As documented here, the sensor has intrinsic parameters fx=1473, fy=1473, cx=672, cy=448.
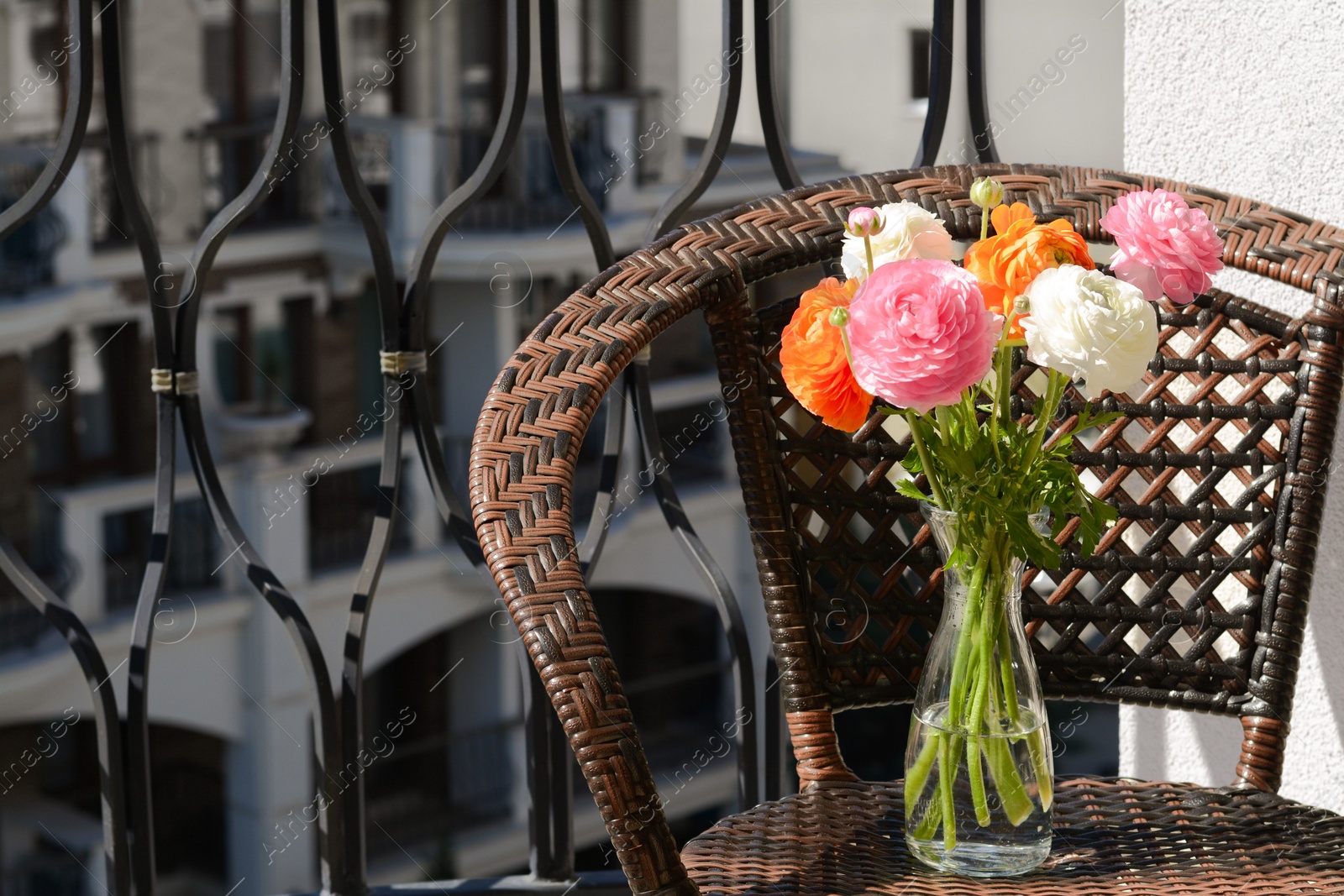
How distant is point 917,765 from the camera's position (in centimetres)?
71

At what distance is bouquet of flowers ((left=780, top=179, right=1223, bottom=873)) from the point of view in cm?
60

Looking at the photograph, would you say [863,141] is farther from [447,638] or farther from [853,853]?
[853,853]

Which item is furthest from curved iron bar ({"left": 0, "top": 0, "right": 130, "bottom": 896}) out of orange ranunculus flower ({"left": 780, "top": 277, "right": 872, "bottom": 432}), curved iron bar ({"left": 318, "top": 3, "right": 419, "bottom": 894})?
orange ranunculus flower ({"left": 780, "top": 277, "right": 872, "bottom": 432})

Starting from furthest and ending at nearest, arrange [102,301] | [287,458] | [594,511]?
[287,458] < [102,301] < [594,511]

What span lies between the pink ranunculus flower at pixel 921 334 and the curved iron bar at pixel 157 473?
41 centimetres

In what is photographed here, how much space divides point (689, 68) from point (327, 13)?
9.30 metres

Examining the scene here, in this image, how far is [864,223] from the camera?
2.13 ft

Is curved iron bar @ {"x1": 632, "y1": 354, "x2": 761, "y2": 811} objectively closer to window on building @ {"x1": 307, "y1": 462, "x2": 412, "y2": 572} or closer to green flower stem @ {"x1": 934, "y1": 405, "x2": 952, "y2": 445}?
green flower stem @ {"x1": 934, "y1": 405, "x2": 952, "y2": 445}

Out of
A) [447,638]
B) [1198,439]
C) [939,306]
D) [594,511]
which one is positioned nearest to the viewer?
[939,306]

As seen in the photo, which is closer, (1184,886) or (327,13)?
(1184,886)

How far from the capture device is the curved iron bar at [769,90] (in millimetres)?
943

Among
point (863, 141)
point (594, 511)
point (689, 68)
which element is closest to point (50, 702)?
point (689, 68)

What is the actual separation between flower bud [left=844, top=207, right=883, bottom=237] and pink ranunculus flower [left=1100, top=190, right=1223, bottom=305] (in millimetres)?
104

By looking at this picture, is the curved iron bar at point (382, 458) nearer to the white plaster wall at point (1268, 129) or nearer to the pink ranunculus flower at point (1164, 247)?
the pink ranunculus flower at point (1164, 247)
